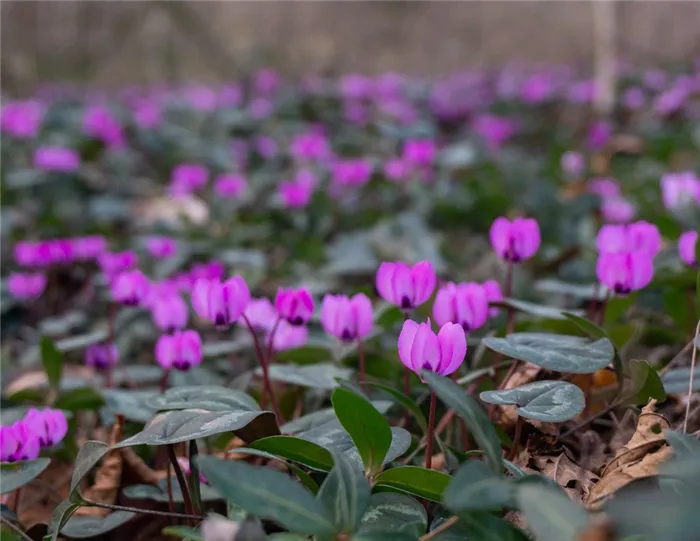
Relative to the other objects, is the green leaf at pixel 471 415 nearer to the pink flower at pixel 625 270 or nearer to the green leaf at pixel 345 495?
the green leaf at pixel 345 495

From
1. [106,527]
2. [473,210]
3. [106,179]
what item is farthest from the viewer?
[106,179]

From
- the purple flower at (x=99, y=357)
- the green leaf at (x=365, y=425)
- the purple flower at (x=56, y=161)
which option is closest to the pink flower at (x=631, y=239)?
the green leaf at (x=365, y=425)

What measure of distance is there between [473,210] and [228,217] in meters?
1.03

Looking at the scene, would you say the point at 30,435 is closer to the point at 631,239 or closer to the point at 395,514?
the point at 395,514

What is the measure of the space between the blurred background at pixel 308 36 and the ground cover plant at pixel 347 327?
1802mm

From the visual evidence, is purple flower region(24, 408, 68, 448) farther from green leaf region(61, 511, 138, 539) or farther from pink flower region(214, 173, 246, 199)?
pink flower region(214, 173, 246, 199)

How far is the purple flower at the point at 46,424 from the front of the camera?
3.89 feet

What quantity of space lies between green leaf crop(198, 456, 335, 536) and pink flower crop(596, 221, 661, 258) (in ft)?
2.78

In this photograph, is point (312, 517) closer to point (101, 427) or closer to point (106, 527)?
point (106, 527)

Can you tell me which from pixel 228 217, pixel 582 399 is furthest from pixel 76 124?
pixel 582 399

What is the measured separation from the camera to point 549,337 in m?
1.19

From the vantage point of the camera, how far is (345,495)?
0.75 m

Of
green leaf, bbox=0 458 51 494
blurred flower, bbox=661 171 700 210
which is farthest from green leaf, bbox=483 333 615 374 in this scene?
blurred flower, bbox=661 171 700 210

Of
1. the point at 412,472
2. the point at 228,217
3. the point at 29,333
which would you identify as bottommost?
the point at 29,333
